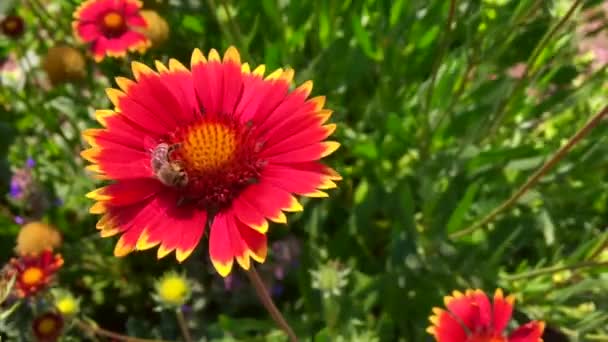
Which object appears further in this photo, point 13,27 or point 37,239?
point 13,27

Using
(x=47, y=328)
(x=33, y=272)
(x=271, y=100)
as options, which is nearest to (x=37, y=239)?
(x=33, y=272)

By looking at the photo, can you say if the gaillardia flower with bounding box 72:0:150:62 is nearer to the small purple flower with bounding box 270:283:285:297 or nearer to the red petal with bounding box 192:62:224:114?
the red petal with bounding box 192:62:224:114

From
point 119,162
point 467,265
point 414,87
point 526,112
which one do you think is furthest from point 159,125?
point 526,112

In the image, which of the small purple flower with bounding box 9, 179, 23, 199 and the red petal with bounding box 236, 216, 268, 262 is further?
the small purple flower with bounding box 9, 179, 23, 199

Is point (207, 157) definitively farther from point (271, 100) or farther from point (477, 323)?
point (477, 323)

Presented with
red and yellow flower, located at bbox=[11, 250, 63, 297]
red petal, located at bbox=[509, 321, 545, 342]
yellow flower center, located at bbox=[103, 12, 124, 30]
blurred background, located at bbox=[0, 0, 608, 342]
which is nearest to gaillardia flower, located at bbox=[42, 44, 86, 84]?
blurred background, located at bbox=[0, 0, 608, 342]

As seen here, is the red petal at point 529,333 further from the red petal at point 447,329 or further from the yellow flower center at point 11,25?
the yellow flower center at point 11,25

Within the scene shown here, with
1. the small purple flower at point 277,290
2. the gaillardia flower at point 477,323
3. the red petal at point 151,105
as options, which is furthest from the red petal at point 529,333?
the small purple flower at point 277,290
